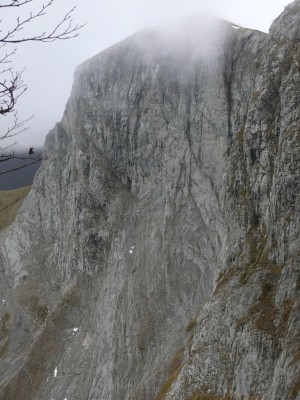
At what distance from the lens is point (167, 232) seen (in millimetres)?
60031

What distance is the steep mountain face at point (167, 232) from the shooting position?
92.8 ft

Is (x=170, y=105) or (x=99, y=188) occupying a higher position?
(x=170, y=105)

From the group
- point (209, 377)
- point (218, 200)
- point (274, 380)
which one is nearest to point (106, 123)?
point (218, 200)

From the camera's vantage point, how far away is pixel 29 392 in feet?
202

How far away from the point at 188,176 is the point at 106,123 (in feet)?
62.3

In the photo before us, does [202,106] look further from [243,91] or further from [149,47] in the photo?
[149,47]

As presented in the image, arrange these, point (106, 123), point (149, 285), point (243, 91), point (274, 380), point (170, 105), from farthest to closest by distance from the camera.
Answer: point (106, 123) < point (170, 105) < point (149, 285) < point (243, 91) < point (274, 380)

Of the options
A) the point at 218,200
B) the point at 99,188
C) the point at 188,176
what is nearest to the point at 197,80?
the point at 188,176

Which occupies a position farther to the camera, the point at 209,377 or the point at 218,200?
the point at 218,200

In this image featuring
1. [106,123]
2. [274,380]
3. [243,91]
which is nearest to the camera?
[274,380]

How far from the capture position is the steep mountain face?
28.3m

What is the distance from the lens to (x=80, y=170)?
2972 inches

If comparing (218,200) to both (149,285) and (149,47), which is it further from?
(149,47)

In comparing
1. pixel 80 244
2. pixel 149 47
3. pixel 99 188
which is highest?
pixel 149 47
